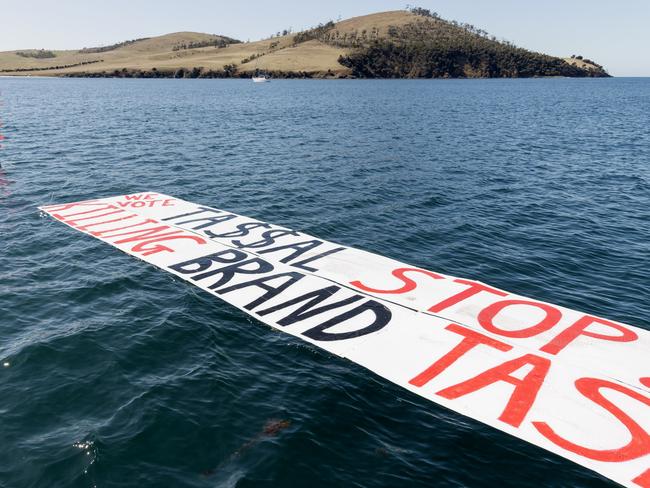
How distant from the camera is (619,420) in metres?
14.5

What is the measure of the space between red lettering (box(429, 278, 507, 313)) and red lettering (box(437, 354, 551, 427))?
4.51 metres

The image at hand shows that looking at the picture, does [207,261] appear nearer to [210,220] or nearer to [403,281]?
[210,220]

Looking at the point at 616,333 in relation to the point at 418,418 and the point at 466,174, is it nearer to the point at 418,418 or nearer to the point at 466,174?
the point at 418,418

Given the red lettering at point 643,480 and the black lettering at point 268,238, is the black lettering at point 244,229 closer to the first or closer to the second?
the black lettering at point 268,238

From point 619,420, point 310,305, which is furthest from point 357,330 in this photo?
point 619,420

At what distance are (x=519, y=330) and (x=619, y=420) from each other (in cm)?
548

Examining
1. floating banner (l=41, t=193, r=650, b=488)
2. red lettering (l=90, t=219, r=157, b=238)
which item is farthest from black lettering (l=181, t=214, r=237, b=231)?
red lettering (l=90, t=219, r=157, b=238)

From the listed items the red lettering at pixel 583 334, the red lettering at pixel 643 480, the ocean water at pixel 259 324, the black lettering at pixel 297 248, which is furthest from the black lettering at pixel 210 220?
the red lettering at pixel 643 480

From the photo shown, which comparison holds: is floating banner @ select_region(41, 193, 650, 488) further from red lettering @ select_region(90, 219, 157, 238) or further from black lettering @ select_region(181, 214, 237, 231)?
black lettering @ select_region(181, 214, 237, 231)

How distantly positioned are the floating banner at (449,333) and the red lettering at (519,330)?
0.08m

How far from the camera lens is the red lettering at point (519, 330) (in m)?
19.4

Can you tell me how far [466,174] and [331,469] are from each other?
42491 millimetres

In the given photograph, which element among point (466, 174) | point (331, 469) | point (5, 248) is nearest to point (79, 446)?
point (331, 469)

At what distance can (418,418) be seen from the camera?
51.3 feet
